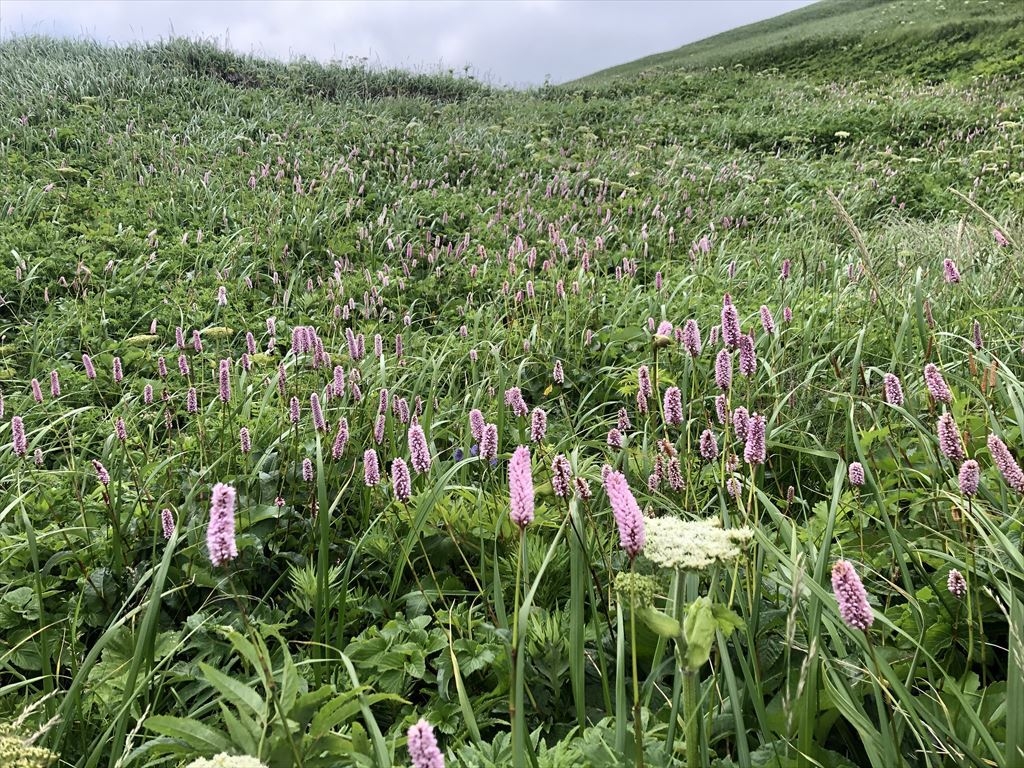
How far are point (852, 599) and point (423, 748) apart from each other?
62cm

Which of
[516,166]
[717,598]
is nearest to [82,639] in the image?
[717,598]

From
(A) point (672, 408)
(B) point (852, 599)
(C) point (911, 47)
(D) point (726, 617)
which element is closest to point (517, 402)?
(A) point (672, 408)

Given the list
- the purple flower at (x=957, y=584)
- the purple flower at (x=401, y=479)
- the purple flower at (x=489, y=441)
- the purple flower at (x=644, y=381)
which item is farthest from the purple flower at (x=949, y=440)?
the purple flower at (x=401, y=479)

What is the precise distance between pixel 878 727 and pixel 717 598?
0.44m

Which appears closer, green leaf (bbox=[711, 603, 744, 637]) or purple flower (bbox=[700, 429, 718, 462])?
green leaf (bbox=[711, 603, 744, 637])

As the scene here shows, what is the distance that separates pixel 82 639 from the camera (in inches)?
82.0

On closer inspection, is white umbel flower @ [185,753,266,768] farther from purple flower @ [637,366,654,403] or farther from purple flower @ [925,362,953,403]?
purple flower @ [925,362,953,403]

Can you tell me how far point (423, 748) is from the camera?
0.79 metres

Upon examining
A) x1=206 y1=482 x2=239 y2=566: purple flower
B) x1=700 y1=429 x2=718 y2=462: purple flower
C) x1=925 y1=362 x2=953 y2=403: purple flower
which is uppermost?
x1=206 y1=482 x2=239 y2=566: purple flower

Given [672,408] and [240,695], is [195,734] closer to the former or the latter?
[240,695]

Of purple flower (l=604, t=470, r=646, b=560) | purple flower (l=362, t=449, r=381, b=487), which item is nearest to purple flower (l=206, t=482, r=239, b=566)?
purple flower (l=604, t=470, r=646, b=560)

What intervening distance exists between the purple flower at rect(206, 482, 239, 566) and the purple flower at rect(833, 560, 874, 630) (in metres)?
0.92

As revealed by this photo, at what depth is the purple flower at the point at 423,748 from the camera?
786 millimetres

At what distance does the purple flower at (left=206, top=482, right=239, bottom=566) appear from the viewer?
104cm
